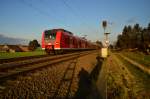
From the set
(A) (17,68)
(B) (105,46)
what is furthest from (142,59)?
(A) (17,68)

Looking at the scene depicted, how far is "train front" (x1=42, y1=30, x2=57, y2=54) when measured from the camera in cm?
2545

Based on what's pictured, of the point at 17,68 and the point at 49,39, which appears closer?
the point at 17,68

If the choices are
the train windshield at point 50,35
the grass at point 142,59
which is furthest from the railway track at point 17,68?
the train windshield at point 50,35

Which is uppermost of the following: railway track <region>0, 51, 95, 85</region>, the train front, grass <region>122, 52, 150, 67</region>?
the train front

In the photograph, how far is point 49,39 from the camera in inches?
1021

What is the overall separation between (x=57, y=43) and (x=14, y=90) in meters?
18.4

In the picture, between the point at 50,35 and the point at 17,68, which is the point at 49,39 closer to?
the point at 50,35

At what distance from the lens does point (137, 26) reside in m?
115

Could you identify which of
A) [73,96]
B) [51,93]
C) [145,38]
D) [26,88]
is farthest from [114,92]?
[145,38]

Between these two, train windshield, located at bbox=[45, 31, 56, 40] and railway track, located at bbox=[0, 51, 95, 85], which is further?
train windshield, located at bbox=[45, 31, 56, 40]

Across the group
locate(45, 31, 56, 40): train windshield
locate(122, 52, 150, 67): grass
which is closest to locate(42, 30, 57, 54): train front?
locate(45, 31, 56, 40): train windshield

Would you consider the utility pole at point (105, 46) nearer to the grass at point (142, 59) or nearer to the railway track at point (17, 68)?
the grass at point (142, 59)

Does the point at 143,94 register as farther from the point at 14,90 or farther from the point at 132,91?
the point at 14,90

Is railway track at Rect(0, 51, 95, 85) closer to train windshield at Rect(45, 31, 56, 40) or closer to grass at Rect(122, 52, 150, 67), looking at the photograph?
grass at Rect(122, 52, 150, 67)
